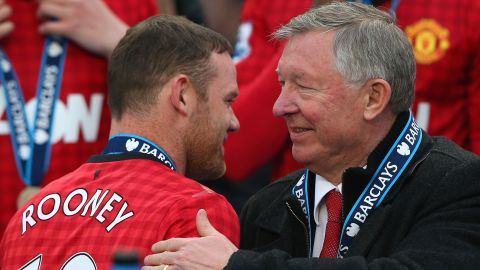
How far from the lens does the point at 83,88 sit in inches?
223

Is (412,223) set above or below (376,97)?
below

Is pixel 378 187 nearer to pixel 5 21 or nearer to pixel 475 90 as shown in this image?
pixel 475 90

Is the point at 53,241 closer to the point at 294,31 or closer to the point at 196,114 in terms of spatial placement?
the point at 196,114

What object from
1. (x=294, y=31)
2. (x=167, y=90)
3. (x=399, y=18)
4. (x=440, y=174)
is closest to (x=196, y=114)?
(x=167, y=90)

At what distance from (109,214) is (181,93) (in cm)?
58

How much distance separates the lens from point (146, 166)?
437cm

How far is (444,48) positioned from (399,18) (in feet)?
0.74

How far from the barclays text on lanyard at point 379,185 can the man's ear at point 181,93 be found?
72cm

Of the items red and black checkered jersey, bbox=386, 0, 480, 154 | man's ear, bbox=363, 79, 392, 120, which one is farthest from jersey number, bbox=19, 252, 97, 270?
red and black checkered jersey, bbox=386, 0, 480, 154

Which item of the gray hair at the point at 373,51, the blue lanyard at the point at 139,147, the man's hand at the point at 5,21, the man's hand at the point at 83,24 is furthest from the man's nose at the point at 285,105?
Result: the man's hand at the point at 5,21

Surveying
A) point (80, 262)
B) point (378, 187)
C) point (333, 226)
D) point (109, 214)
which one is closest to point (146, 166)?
point (109, 214)

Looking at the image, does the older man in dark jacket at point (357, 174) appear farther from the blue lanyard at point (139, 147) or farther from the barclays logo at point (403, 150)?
the blue lanyard at point (139, 147)

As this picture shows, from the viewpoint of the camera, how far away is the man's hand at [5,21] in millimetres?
5520

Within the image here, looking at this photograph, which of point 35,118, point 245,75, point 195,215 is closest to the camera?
point 195,215
